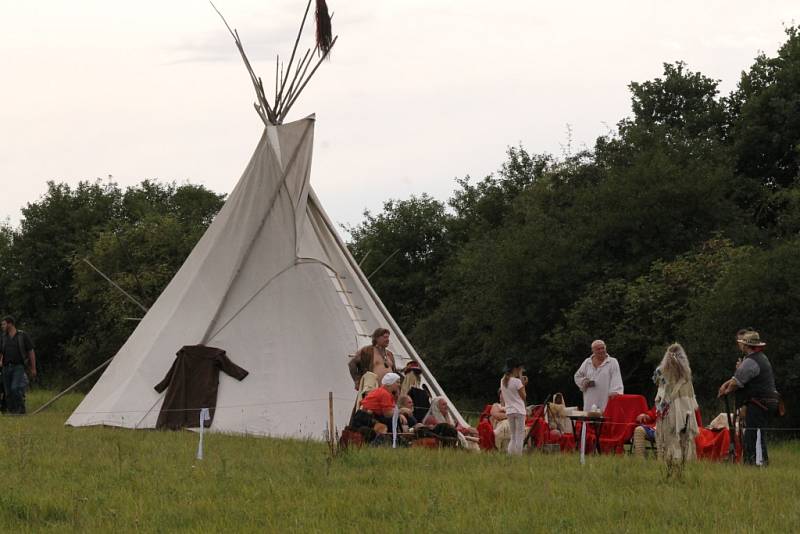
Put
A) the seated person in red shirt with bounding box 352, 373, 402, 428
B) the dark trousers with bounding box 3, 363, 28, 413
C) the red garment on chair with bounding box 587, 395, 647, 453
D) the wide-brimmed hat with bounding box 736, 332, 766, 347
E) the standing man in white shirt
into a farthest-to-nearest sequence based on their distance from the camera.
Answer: the dark trousers with bounding box 3, 363, 28, 413 < the standing man in white shirt < the red garment on chair with bounding box 587, 395, 647, 453 < the seated person in red shirt with bounding box 352, 373, 402, 428 < the wide-brimmed hat with bounding box 736, 332, 766, 347

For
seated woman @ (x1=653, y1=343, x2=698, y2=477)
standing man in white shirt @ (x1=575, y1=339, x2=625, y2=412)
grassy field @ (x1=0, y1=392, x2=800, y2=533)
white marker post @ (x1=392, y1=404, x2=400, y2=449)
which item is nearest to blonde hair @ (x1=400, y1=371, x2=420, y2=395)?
white marker post @ (x1=392, y1=404, x2=400, y2=449)

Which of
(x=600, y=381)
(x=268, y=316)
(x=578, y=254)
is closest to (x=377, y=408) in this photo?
(x=600, y=381)

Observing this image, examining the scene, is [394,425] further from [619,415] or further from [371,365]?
[619,415]

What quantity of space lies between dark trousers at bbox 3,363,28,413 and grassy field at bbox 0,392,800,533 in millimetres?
5679

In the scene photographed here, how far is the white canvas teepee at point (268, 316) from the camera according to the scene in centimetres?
1457

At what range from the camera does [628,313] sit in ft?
80.3

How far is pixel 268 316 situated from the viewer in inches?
604

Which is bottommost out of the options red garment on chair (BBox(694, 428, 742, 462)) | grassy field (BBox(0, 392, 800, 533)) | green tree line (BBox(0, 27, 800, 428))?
grassy field (BBox(0, 392, 800, 533))

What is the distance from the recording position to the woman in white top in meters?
12.0

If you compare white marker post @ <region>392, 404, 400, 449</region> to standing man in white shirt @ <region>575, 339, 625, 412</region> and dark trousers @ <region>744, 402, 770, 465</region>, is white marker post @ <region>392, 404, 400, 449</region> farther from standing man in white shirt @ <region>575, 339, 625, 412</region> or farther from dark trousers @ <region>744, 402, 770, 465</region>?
dark trousers @ <region>744, 402, 770, 465</region>

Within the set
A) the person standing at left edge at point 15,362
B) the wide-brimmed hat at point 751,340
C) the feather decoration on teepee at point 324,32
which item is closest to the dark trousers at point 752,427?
the wide-brimmed hat at point 751,340

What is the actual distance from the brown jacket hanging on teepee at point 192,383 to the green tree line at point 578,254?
10.4ft

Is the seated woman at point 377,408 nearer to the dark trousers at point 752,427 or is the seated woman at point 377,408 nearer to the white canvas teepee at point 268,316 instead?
the white canvas teepee at point 268,316

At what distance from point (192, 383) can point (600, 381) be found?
4.82 metres
